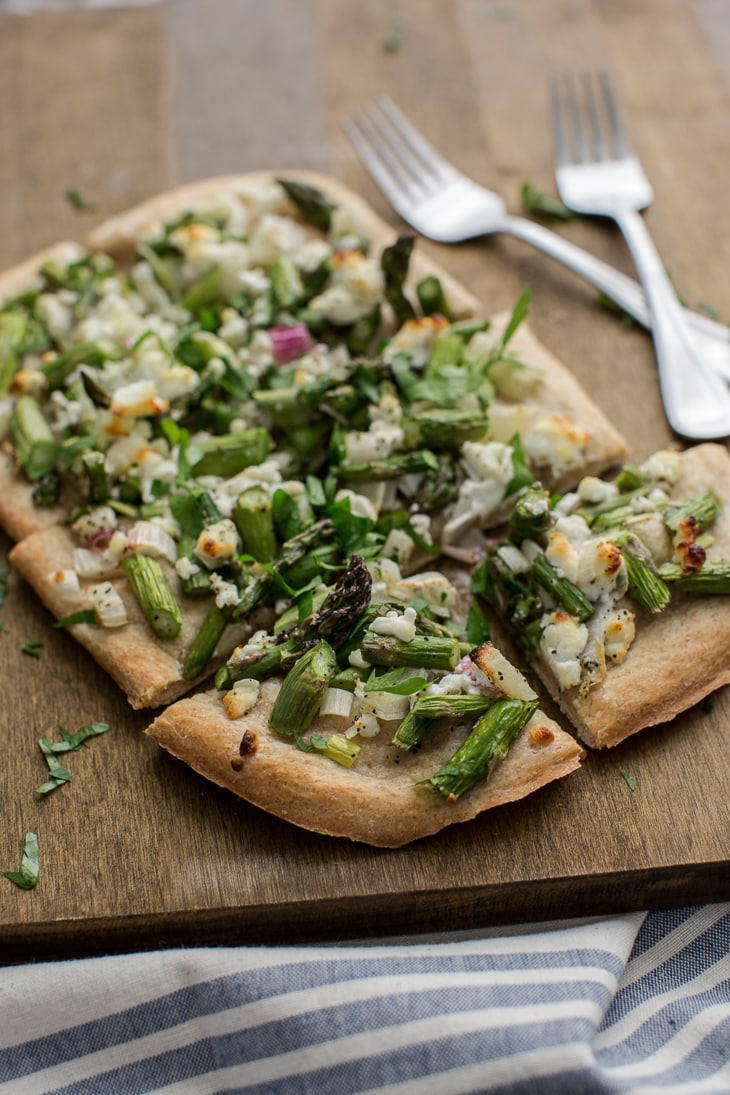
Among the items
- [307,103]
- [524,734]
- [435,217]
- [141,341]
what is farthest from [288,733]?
[307,103]

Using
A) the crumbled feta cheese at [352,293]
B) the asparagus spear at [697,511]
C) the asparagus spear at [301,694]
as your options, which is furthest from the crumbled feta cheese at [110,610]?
the asparagus spear at [697,511]

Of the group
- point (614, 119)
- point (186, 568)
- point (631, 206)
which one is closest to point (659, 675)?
point (186, 568)

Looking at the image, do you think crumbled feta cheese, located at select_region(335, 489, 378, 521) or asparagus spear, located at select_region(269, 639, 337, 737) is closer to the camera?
asparagus spear, located at select_region(269, 639, 337, 737)

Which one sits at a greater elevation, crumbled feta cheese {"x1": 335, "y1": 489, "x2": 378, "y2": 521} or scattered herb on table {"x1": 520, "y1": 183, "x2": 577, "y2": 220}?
scattered herb on table {"x1": 520, "y1": 183, "x2": 577, "y2": 220}

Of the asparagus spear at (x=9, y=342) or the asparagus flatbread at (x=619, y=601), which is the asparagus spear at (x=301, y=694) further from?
the asparagus spear at (x=9, y=342)

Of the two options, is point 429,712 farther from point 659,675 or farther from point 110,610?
point 110,610

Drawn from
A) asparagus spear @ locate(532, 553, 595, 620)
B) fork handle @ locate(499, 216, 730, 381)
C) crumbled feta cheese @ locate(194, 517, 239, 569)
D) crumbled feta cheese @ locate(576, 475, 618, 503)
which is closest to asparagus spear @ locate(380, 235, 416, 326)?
fork handle @ locate(499, 216, 730, 381)

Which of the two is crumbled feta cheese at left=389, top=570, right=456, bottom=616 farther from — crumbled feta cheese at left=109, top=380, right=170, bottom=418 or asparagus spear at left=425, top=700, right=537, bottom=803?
crumbled feta cheese at left=109, top=380, right=170, bottom=418
